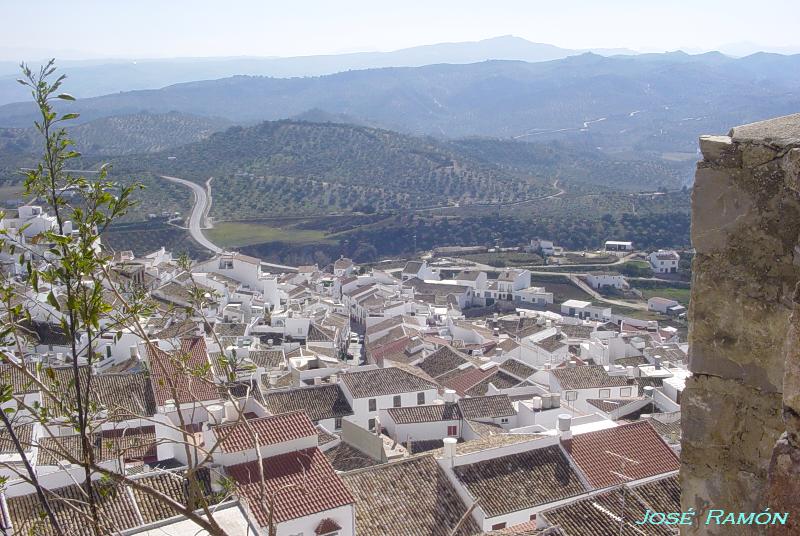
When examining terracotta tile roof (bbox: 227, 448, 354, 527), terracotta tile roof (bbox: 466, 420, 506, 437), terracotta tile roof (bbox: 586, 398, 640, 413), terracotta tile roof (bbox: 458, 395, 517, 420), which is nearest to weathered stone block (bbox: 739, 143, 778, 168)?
terracotta tile roof (bbox: 227, 448, 354, 527)

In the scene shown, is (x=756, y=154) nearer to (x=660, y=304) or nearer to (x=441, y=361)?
(x=441, y=361)

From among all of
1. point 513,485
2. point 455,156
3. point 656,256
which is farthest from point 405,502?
point 455,156

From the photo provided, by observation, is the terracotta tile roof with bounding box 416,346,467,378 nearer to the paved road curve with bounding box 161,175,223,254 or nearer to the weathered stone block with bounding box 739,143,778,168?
the weathered stone block with bounding box 739,143,778,168

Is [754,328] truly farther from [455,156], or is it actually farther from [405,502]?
[455,156]

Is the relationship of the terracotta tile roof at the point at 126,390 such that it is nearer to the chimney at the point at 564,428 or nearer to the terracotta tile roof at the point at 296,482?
the terracotta tile roof at the point at 296,482

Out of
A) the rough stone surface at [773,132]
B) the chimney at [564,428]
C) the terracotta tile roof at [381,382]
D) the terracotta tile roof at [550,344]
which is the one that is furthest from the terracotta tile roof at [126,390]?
the rough stone surface at [773,132]

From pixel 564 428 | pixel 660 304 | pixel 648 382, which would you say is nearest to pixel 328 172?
pixel 660 304
